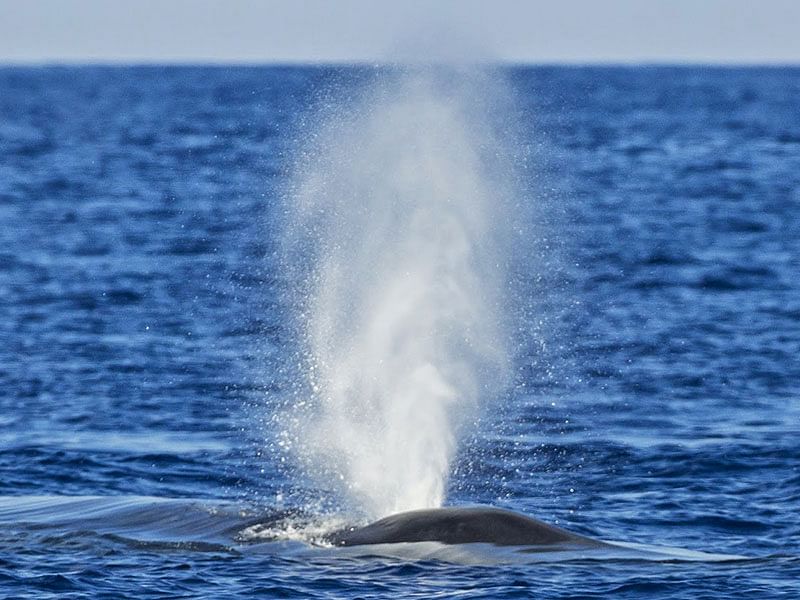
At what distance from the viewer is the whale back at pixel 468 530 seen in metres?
17.8

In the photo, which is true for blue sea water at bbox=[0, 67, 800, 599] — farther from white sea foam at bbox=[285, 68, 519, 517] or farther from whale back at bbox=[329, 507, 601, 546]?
white sea foam at bbox=[285, 68, 519, 517]

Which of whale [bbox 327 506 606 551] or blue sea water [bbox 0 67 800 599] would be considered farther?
whale [bbox 327 506 606 551]

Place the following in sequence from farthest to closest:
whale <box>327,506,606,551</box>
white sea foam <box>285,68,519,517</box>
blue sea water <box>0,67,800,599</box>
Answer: white sea foam <box>285,68,519,517</box> < whale <box>327,506,606,551</box> < blue sea water <box>0,67,800,599</box>

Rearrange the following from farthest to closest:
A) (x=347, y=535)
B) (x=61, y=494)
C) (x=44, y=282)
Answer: (x=44, y=282) < (x=61, y=494) < (x=347, y=535)

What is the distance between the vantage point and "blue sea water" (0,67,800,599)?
17406 millimetres

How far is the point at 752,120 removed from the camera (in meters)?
116

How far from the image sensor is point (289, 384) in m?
29.6

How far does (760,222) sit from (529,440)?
29867 millimetres

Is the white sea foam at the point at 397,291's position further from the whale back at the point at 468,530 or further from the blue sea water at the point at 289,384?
the whale back at the point at 468,530

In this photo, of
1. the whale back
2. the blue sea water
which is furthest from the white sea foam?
the whale back

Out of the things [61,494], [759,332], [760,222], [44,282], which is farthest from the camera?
[760,222]

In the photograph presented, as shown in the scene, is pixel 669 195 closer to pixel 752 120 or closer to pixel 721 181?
pixel 721 181

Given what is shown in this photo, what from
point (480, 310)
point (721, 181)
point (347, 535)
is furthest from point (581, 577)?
point (721, 181)

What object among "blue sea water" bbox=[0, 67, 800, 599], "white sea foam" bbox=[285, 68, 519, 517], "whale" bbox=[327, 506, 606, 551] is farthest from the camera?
"white sea foam" bbox=[285, 68, 519, 517]
